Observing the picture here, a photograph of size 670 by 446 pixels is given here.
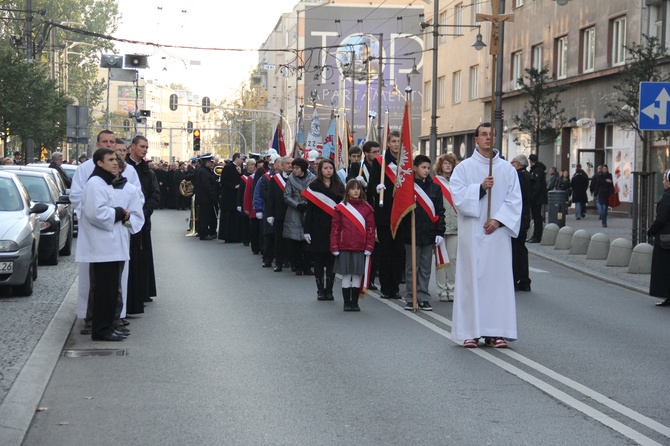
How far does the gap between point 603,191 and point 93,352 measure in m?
24.5

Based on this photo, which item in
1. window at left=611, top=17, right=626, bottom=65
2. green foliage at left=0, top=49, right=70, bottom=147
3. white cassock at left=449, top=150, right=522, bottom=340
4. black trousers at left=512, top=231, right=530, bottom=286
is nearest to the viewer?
white cassock at left=449, top=150, right=522, bottom=340

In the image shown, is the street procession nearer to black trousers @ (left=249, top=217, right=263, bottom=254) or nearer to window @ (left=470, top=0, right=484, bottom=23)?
black trousers @ (left=249, top=217, right=263, bottom=254)

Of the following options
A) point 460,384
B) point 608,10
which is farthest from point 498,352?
point 608,10

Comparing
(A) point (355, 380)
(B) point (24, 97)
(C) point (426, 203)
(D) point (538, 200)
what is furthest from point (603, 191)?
(A) point (355, 380)

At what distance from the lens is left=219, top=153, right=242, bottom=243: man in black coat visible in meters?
25.3

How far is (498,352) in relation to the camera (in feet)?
32.6

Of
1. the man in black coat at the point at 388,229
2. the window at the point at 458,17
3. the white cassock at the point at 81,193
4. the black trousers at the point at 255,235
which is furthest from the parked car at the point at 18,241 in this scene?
the window at the point at 458,17

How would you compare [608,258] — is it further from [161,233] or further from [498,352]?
[161,233]

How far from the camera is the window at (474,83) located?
51.4 metres

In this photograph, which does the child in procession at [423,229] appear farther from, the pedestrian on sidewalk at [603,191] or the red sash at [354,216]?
the pedestrian on sidewalk at [603,191]

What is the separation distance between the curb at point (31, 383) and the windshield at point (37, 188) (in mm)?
8007

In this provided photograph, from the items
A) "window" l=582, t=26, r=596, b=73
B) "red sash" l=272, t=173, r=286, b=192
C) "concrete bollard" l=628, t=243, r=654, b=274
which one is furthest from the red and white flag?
"window" l=582, t=26, r=596, b=73

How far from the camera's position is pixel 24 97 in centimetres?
3912

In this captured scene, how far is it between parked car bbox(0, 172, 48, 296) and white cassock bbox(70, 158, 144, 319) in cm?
299
